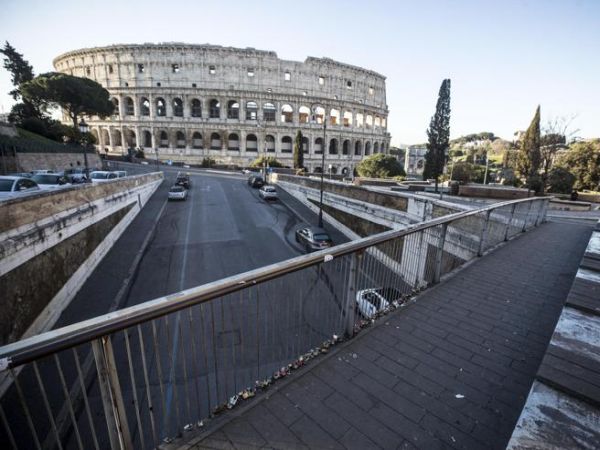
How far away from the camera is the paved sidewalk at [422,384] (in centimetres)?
274

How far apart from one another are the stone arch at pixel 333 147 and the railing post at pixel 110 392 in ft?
261

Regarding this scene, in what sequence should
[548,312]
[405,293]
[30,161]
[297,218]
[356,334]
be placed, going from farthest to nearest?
[30,161]
[297,218]
[405,293]
[548,312]
[356,334]

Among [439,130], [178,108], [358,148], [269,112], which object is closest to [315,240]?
[439,130]

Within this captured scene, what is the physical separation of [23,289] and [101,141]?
78.5 m

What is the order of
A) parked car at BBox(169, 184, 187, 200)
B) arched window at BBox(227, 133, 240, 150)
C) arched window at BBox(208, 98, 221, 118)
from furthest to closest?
arched window at BBox(227, 133, 240, 150) → arched window at BBox(208, 98, 221, 118) → parked car at BBox(169, 184, 187, 200)

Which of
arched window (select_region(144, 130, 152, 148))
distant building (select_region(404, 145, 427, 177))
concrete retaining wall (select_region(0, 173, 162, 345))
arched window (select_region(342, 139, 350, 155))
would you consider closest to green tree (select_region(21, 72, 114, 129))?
arched window (select_region(144, 130, 152, 148))

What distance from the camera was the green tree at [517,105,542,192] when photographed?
37.2 meters

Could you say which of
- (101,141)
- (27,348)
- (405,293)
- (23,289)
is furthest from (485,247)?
(101,141)

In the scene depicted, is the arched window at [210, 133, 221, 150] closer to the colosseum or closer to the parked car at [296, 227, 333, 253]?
the colosseum

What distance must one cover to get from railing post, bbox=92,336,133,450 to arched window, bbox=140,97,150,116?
82.1 m

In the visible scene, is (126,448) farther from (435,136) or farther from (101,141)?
(101,141)

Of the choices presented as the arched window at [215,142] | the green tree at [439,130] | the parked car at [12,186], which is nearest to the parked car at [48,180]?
the parked car at [12,186]

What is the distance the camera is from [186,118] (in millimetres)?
68438

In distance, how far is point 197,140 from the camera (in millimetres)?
72062
